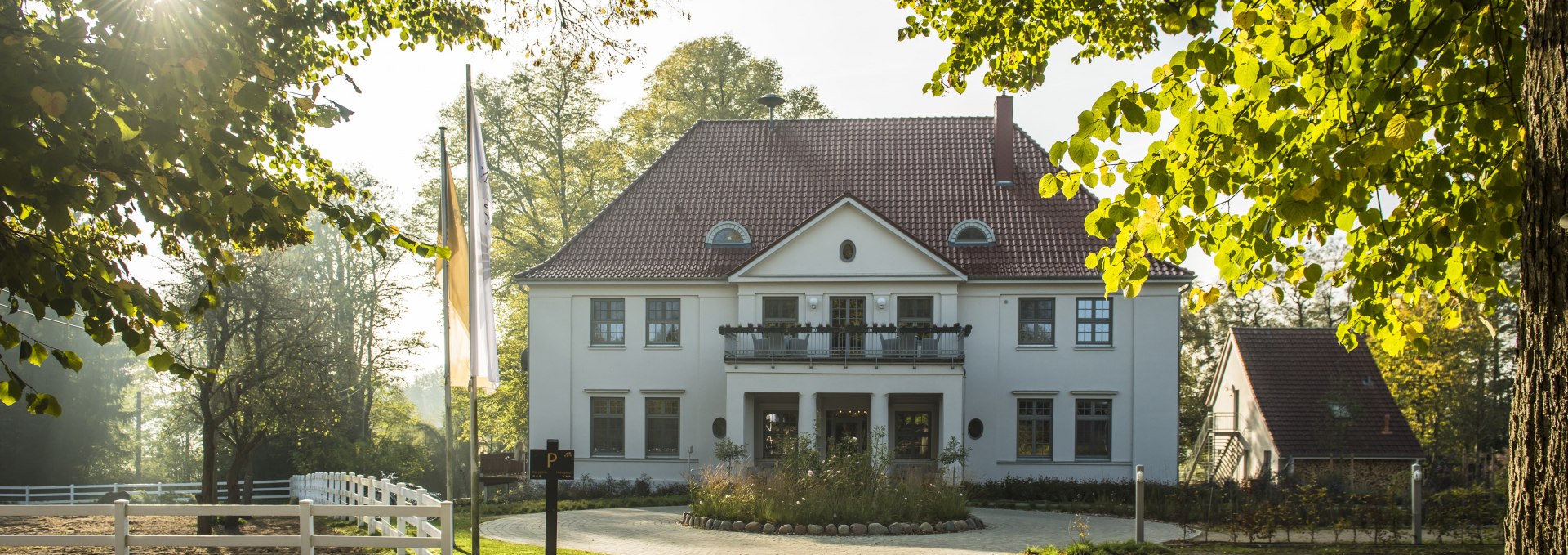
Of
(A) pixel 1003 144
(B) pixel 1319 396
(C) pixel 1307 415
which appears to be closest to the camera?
(C) pixel 1307 415

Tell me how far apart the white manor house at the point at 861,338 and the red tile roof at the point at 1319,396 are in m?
4.57

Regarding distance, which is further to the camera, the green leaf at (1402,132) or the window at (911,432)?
the window at (911,432)

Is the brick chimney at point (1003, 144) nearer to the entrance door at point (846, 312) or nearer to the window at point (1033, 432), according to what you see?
the entrance door at point (846, 312)

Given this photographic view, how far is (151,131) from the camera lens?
19.2 feet

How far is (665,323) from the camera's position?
3111 centimetres

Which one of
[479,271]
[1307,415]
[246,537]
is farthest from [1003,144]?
[246,537]

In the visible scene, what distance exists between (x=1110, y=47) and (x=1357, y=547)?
882 cm

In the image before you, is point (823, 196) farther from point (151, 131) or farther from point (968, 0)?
point (151, 131)

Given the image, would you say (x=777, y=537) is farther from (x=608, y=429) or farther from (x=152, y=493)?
(x=152, y=493)

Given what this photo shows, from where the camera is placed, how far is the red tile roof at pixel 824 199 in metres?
30.8

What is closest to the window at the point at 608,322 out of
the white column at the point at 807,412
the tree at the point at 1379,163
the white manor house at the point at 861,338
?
the white manor house at the point at 861,338

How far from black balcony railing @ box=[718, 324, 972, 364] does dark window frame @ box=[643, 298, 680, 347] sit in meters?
1.88

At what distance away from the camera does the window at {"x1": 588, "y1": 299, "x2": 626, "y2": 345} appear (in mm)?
31266

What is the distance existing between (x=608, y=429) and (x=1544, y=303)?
27616mm
